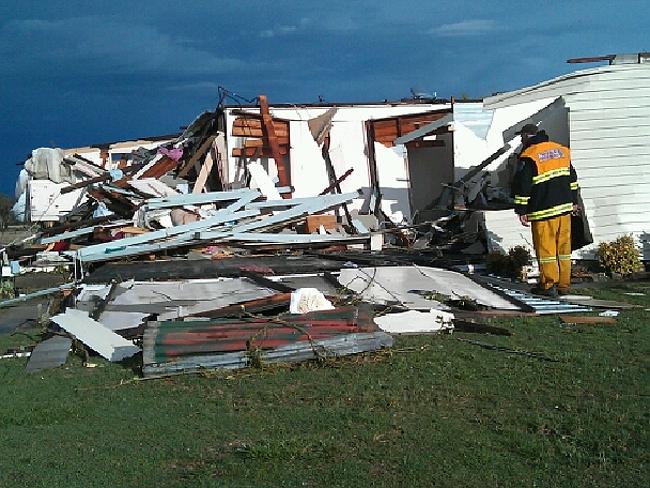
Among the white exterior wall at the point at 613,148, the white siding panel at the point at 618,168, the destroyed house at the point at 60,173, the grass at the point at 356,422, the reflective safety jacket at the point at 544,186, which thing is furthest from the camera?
the destroyed house at the point at 60,173

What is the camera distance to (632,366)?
6.07 meters

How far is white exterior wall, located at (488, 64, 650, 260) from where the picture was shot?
12.2 metres

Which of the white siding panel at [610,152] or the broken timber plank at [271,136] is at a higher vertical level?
the broken timber plank at [271,136]

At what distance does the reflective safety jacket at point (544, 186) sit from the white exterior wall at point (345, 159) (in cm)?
778

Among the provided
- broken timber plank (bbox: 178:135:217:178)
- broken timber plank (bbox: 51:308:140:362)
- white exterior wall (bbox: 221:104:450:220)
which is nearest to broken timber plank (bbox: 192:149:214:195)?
broken timber plank (bbox: 178:135:217:178)

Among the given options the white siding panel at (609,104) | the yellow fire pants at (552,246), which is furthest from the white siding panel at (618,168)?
the yellow fire pants at (552,246)

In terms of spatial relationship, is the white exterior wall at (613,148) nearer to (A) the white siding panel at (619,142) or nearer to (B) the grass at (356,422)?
(A) the white siding panel at (619,142)

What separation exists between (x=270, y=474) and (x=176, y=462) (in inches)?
25.0

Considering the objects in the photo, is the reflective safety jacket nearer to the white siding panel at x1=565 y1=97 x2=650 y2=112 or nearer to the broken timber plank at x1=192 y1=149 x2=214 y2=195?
the white siding panel at x1=565 y1=97 x2=650 y2=112

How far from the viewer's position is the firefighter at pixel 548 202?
934 cm

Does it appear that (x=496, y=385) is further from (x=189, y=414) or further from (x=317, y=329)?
(x=189, y=414)

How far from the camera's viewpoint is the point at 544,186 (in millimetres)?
9336

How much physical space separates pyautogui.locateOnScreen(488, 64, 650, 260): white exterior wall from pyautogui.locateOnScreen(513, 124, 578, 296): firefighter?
2865 mm

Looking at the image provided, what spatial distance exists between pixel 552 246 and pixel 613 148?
159 inches
